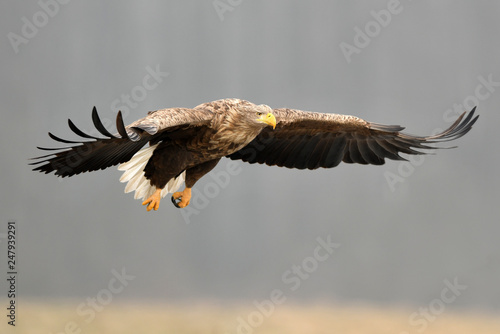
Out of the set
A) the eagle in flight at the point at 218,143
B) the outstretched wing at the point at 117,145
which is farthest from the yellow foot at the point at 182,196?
the outstretched wing at the point at 117,145

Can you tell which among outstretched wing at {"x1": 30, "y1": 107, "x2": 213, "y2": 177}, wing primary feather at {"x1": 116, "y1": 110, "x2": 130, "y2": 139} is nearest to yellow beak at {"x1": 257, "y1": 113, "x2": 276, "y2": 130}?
→ outstretched wing at {"x1": 30, "y1": 107, "x2": 213, "y2": 177}

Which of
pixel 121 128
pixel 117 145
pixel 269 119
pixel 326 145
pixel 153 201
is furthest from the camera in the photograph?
pixel 326 145

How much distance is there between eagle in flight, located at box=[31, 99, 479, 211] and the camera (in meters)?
5.47

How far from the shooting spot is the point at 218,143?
6.02 m

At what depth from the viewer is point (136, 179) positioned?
6676mm

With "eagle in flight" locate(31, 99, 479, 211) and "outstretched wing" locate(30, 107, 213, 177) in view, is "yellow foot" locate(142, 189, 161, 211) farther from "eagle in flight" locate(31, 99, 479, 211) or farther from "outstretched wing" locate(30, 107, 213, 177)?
"outstretched wing" locate(30, 107, 213, 177)

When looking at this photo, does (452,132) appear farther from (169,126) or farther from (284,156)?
(169,126)

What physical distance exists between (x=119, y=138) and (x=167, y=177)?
1293mm

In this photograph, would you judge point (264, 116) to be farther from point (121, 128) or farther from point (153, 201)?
point (121, 128)

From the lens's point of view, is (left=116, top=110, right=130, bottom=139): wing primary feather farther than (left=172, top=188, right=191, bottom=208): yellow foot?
No

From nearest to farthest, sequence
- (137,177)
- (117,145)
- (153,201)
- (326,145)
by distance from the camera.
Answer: (117,145) < (153,201) < (137,177) < (326,145)

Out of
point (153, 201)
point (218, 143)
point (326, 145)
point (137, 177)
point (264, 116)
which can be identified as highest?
point (326, 145)

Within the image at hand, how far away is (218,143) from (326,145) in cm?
144

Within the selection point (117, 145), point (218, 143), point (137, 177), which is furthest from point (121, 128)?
point (137, 177)
